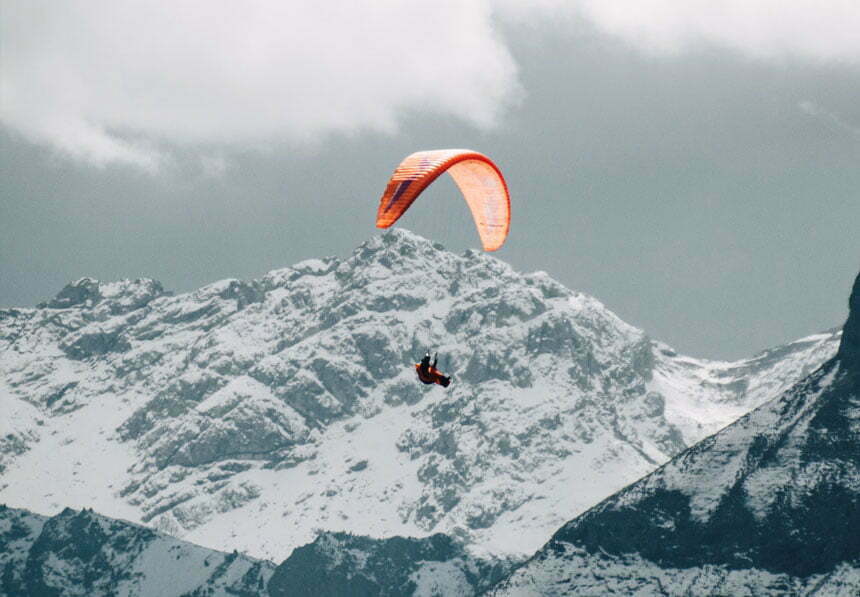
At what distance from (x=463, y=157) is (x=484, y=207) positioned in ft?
29.3

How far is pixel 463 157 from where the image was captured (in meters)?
136

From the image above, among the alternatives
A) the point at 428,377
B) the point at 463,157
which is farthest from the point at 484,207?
the point at 428,377

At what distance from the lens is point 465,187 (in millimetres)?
146625

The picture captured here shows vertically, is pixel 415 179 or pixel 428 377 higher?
pixel 415 179

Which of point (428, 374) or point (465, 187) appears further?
point (465, 187)

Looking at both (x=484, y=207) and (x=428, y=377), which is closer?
(x=428, y=377)

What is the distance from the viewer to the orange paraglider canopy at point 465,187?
5172 inches

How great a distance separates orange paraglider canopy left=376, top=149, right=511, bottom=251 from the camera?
13138 centimetres

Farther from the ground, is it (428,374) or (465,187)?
(465,187)

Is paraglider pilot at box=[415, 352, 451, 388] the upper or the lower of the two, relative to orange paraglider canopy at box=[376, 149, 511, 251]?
lower

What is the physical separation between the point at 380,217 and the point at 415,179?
13.1ft

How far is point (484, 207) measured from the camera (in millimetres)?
144125

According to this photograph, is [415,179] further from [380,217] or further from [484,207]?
[484,207]

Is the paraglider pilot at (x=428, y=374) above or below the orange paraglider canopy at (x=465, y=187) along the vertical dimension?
below
